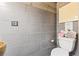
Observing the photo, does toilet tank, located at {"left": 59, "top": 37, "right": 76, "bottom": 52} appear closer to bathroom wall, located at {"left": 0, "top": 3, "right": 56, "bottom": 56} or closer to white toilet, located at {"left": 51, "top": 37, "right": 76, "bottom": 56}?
white toilet, located at {"left": 51, "top": 37, "right": 76, "bottom": 56}

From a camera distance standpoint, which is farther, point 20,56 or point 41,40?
point 41,40

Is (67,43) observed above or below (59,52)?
above

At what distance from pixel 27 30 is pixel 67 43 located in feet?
1.62

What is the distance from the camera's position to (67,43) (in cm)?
150

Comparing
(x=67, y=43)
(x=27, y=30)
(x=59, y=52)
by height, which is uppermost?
(x=27, y=30)

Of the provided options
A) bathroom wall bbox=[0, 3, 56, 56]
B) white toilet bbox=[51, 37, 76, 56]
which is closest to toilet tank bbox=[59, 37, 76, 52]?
white toilet bbox=[51, 37, 76, 56]

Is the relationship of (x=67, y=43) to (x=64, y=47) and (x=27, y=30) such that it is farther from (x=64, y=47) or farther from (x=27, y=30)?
(x=27, y=30)

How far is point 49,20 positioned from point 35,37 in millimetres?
261

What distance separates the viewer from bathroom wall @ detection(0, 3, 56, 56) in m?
1.45

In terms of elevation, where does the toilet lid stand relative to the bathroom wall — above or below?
below

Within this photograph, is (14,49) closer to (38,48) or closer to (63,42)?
(38,48)

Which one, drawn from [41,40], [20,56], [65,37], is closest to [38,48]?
[41,40]

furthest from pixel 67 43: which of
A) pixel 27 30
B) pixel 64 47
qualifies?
pixel 27 30

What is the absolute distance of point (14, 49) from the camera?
4.81 feet
